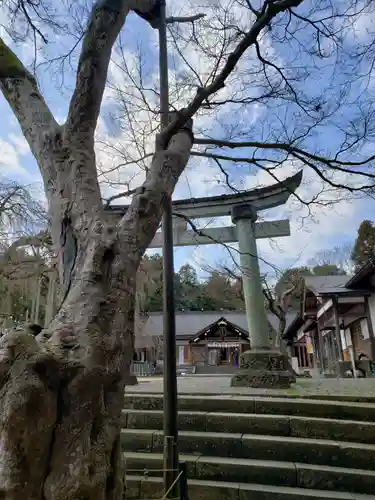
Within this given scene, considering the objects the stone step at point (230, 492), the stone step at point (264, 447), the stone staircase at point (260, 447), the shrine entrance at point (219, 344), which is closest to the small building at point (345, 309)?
the shrine entrance at point (219, 344)

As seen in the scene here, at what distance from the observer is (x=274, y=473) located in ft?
10.8

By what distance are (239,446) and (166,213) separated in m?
2.52

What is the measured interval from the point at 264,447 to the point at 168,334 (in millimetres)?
1677

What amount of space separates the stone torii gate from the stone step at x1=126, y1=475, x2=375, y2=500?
2.95 meters

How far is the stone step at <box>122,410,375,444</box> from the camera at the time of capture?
372 cm

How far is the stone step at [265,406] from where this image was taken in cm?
A: 402

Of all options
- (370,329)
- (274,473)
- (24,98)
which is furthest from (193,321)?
(24,98)

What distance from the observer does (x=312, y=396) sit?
4.55 meters

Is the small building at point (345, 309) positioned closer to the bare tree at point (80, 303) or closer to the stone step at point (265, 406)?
the stone step at point (265, 406)

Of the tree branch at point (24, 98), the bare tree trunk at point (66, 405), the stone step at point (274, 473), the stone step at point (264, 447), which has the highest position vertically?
the tree branch at point (24, 98)

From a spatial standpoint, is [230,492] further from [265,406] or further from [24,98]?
[24,98]

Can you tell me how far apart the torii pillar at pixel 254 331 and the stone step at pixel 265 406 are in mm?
1688

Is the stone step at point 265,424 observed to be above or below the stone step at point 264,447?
above

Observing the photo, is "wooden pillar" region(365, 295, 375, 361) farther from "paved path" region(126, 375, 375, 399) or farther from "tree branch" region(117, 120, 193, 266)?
"tree branch" region(117, 120, 193, 266)
